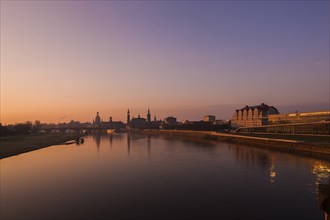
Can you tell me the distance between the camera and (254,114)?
Answer: 450 ft

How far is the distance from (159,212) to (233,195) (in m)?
8.06

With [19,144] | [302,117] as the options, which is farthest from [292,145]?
[19,144]

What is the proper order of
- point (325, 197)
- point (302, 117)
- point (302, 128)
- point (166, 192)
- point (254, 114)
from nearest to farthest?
1. point (325, 197)
2. point (166, 192)
3. point (302, 128)
4. point (302, 117)
5. point (254, 114)

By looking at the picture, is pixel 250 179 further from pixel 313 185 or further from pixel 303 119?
pixel 303 119

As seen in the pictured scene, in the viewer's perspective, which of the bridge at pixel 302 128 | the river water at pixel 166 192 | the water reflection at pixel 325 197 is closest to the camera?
the water reflection at pixel 325 197

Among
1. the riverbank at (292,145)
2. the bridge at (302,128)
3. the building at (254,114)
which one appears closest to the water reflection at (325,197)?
the riverbank at (292,145)

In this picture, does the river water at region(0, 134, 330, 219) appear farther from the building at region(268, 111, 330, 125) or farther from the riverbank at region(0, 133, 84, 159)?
the building at region(268, 111, 330, 125)

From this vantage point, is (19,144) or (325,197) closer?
(325,197)

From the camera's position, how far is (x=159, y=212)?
21234 mm

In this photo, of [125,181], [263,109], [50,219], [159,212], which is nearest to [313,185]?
[159,212]

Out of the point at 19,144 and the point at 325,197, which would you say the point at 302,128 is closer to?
the point at 19,144

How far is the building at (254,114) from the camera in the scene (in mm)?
129462

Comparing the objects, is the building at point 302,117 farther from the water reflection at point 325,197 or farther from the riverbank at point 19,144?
the water reflection at point 325,197

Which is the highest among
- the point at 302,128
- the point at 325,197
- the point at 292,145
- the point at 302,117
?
the point at 302,117
